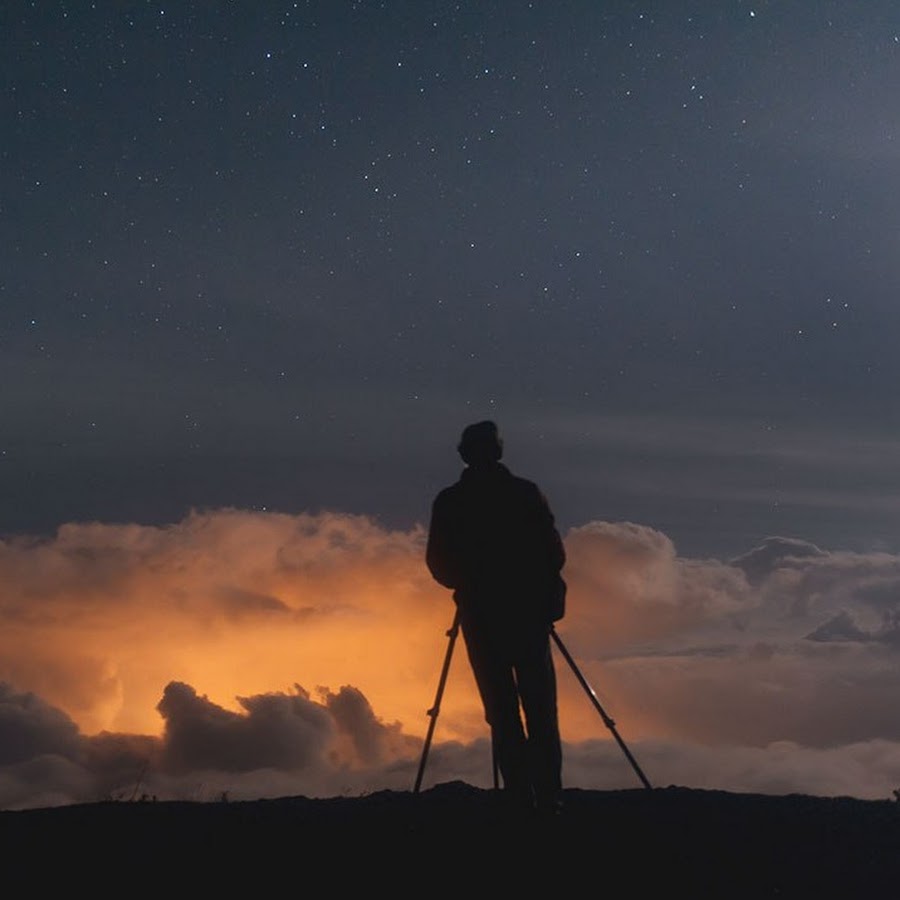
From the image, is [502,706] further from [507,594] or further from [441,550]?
[441,550]

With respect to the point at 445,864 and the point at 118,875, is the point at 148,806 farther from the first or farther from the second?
the point at 445,864

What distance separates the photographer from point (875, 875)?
734 cm

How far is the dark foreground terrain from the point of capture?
6.80 metres

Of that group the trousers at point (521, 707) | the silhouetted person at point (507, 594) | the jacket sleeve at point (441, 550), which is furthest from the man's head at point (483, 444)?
the trousers at point (521, 707)

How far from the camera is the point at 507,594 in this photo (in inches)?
310

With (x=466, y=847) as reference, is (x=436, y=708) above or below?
above

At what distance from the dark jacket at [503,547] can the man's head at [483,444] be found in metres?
0.06

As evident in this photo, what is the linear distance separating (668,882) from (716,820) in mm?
1656

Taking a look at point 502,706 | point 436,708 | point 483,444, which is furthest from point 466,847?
point 483,444

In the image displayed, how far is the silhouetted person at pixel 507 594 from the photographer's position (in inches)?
307

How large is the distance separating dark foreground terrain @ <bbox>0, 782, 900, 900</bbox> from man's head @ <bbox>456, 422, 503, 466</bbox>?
2612mm

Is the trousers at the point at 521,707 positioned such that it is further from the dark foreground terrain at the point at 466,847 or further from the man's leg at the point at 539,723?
the dark foreground terrain at the point at 466,847

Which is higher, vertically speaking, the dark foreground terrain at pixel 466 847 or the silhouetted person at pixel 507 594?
the silhouetted person at pixel 507 594

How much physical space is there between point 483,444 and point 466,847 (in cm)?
287
